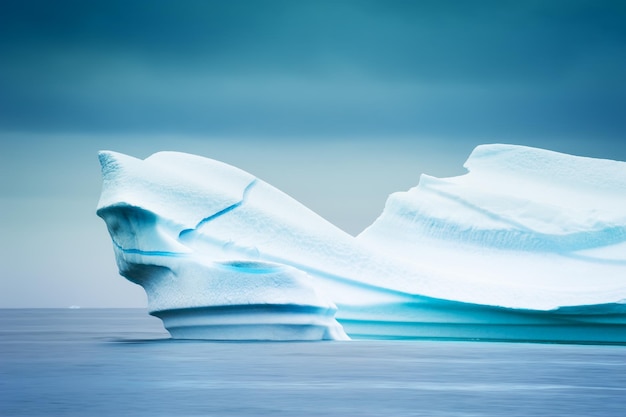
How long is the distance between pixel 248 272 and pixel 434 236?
5821 millimetres

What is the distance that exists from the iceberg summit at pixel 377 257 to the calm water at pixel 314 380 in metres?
0.62

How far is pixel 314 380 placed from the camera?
1439cm

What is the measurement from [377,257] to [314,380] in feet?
24.3

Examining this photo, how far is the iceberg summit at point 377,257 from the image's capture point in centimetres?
1912

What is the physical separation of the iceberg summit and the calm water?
2.05 feet

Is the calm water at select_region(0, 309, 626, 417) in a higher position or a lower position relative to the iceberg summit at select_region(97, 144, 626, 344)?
lower

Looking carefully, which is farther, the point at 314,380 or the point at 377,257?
the point at 377,257

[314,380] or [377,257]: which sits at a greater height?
[377,257]

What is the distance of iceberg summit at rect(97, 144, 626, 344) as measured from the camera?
62.7 ft

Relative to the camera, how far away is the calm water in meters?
11.5

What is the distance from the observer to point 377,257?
70.8 ft

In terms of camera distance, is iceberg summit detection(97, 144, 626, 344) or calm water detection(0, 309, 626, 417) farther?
iceberg summit detection(97, 144, 626, 344)

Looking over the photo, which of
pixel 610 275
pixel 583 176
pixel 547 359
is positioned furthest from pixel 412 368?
pixel 583 176

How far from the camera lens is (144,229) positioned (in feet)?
62.8
